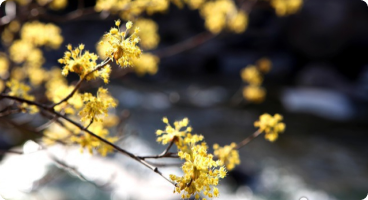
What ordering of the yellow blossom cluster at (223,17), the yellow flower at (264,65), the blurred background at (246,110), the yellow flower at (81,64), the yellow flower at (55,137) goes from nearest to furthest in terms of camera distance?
the yellow flower at (81,64) < the yellow flower at (55,137) < the yellow blossom cluster at (223,17) < the yellow flower at (264,65) < the blurred background at (246,110)

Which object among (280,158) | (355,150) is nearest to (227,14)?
(280,158)

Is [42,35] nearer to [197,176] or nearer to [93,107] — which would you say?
[93,107]

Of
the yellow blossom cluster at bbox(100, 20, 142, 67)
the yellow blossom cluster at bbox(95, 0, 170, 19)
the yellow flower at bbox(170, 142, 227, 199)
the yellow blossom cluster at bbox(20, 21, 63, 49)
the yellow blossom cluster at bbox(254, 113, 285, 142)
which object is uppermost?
the yellow blossom cluster at bbox(20, 21, 63, 49)

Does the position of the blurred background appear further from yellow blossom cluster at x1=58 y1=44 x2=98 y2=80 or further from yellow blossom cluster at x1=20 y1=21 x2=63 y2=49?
yellow blossom cluster at x1=58 y1=44 x2=98 y2=80

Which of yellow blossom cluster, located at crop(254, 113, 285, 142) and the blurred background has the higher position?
the blurred background

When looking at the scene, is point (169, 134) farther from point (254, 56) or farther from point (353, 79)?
point (254, 56)

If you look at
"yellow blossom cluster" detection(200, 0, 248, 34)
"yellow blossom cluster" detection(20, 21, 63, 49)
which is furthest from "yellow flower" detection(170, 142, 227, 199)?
"yellow blossom cluster" detection(200, 0, 248, 34)

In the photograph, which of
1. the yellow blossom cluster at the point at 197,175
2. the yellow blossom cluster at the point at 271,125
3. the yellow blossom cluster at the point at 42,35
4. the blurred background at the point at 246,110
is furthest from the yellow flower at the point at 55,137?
the yellow blossom cluster at the point at 271,125

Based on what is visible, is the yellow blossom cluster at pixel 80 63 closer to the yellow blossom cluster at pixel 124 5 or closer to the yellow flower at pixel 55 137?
the yellow flower at pixel 55 137

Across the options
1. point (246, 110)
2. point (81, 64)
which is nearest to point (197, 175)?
point (81, 64)
